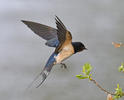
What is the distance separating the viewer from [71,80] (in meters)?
2.66

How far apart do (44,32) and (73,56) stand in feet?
5.52

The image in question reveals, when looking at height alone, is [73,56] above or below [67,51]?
below

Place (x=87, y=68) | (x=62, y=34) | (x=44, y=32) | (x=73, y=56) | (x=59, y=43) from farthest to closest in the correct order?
(x=73, y=56) → (x=44, y=32) → (x=59, y=43) → (x=62, y=34) → (x=87, y=68)

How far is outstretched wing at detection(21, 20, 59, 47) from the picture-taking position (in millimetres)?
1197

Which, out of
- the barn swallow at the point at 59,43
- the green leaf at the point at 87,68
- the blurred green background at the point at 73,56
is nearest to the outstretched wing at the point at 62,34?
the barn swallow at the point at 59,43

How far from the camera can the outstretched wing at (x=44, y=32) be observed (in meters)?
1.20

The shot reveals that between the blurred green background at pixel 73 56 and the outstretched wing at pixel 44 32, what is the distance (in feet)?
3.61

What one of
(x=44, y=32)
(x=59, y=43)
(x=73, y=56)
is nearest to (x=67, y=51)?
(x=59, y=43)

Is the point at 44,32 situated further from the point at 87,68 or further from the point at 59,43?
the point at 87,68

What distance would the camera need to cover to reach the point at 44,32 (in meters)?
1.23

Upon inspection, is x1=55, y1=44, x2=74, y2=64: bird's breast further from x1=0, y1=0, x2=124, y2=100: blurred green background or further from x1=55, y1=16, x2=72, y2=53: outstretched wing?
x1=0, y1=0, x2=124, y2=100: blurred green background

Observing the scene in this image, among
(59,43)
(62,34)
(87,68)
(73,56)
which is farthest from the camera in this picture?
(73,56)

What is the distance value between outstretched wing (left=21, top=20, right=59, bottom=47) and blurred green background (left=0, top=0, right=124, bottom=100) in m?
1.10

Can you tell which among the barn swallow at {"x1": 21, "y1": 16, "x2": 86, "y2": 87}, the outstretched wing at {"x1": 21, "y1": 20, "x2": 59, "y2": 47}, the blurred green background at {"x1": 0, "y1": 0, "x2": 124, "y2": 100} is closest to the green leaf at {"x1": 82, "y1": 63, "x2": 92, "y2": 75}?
the barn swallow at {"x1": 21, "y1": 16, "x2": 86, "y2": 87}
